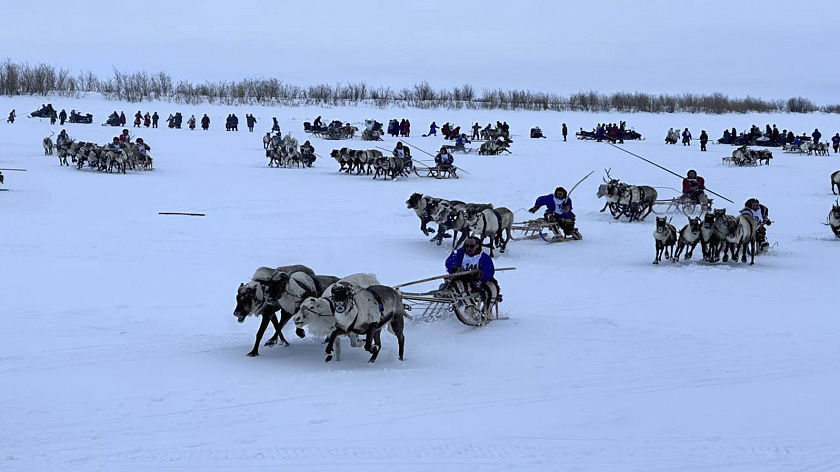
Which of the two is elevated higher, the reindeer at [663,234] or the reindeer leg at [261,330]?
the reindeer at [663,234]

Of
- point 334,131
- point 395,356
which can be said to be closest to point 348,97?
point 334,131

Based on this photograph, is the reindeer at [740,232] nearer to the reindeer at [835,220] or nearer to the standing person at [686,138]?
the reindeer at [835,220]

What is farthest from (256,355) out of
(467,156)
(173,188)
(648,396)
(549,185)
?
(467,156)

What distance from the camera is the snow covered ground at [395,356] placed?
19.1ft

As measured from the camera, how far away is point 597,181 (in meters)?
25.0

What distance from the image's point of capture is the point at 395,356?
835 centimetres

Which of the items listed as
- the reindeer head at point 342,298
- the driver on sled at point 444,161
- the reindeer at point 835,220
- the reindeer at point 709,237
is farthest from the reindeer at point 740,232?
the driver on sled at point 444,161

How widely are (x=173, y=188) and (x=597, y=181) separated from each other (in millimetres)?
12313

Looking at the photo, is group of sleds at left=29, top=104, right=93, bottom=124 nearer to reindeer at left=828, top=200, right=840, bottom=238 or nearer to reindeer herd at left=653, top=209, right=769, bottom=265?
reindeer herd at left=653, top=209, right=769, bottom=265

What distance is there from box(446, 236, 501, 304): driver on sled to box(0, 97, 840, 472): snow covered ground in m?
0.49

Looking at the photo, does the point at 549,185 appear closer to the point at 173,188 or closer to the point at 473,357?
the point at 173,188

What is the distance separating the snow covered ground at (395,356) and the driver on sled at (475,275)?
0.49m

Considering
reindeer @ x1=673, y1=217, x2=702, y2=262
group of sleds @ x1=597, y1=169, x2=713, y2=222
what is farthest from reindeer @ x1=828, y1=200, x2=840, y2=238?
reindeer @ x1=673, y1=217, x2=702, y2=262

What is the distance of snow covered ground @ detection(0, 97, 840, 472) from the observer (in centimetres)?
581
